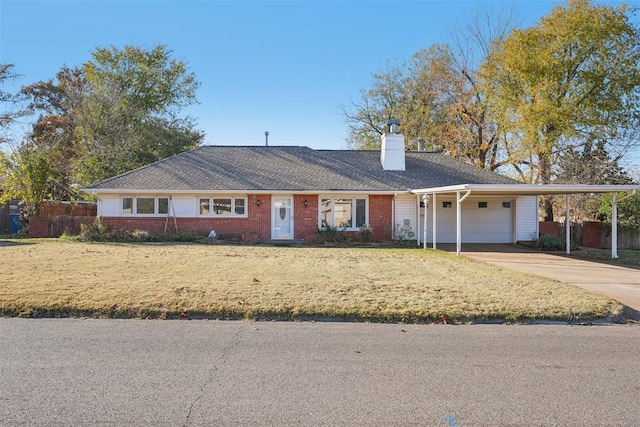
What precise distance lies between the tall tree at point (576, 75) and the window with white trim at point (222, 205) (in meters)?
15.5

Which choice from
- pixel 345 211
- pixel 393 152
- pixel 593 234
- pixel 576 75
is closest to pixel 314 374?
pixel 345 211

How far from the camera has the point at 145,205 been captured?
65.3ft

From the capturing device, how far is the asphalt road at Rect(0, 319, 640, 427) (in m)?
3.36

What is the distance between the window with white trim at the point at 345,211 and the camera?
781 inches

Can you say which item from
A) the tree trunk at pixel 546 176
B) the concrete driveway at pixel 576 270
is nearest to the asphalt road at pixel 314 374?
the concrete driveway at pixel 576 270

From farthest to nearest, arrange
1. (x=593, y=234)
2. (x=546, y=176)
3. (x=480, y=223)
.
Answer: (x=546, y=176) < (x=593, y=234) < (x=480, y=223)

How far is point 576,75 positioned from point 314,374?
2433 cm

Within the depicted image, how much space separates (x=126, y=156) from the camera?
30.4m

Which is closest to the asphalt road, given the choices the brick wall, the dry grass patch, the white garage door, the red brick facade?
the dry grass patch

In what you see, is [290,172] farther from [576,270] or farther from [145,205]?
[576,270]

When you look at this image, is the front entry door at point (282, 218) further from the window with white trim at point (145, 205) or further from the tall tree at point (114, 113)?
the tall tree at point (114, 113)

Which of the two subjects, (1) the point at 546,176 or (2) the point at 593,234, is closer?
(2) the point at 593,234

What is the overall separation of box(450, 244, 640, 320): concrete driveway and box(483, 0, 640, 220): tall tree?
8817 mm

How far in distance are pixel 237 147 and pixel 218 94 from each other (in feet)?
12.5
